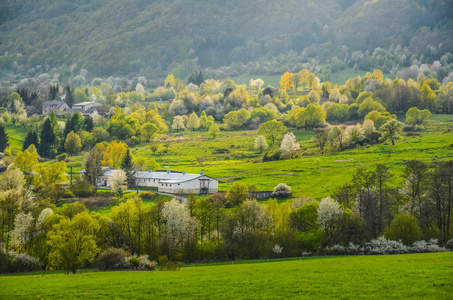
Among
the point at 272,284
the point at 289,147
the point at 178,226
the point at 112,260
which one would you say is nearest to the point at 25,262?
the point at 112,260

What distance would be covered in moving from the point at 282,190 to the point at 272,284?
60077 mm

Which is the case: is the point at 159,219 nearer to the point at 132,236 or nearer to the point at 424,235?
the point at 132,236

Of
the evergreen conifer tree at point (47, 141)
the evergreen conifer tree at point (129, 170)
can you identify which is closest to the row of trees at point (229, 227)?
the evergreen conifer tree at point (129, 170)

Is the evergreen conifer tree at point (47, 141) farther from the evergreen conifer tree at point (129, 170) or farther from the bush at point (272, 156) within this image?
the bush at point (272, 156)

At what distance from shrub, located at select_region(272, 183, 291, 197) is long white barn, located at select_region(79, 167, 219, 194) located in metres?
12.8

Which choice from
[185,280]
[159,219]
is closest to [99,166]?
[159,219]

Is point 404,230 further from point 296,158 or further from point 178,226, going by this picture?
point 296,158

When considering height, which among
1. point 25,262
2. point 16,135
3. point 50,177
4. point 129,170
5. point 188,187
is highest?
point 16,135

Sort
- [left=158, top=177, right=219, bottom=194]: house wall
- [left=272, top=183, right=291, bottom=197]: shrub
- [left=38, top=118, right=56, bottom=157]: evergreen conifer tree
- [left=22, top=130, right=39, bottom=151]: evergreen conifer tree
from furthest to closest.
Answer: [left=22, top=130, right=39, bottom=151]: evergreen conifer tree, [left=38, top=118, right=56, bottom=157]: evergreen conifer tree, [left=158, top=177, right=219, bottom=194]: house wall, [left=272, top=183, right=291, bottom=197]: shrub

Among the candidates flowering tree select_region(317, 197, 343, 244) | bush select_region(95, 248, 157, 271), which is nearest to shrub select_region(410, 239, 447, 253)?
flowering tree select_region(317, 197, 343, 244)

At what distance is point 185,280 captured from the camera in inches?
1625

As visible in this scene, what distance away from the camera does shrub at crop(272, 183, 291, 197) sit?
317 feet

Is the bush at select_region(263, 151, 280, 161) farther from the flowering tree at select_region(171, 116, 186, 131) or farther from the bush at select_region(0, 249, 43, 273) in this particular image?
the bush at select_region(0, 249, 43, 273)

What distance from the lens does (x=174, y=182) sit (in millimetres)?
107812
